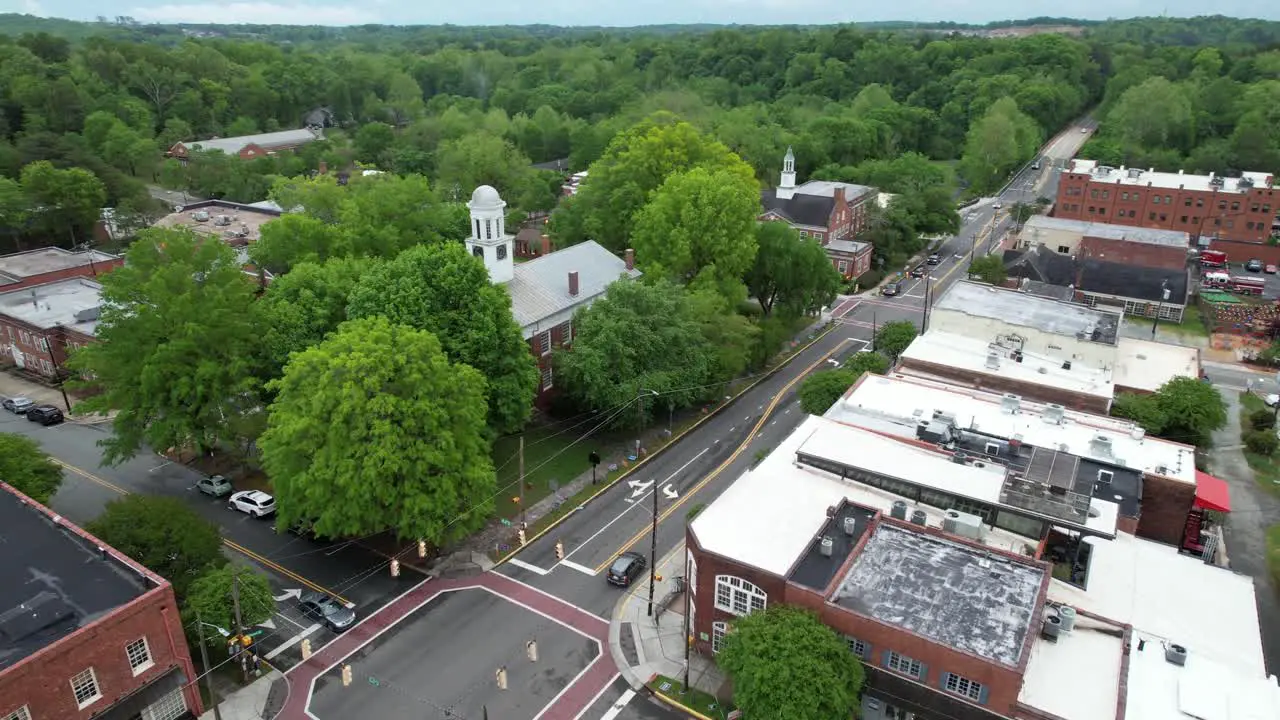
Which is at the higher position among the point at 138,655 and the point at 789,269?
the point at 789,269

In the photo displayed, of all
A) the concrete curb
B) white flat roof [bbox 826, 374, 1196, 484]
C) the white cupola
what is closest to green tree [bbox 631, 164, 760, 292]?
the concrete curb

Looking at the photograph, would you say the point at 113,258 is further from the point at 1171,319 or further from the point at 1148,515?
the point at 1171,319

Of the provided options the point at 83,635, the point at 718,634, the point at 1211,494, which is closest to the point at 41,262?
the point at 83,635

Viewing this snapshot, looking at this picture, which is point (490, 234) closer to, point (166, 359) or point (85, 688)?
point (166, 359)

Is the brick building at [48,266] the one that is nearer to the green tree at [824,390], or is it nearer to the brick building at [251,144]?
the brick building at [251,144]

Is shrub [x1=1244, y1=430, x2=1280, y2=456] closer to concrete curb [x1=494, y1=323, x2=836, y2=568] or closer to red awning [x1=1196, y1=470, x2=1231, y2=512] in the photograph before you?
red awning [x1=1196, y1=470, x2=1231, y2=512]

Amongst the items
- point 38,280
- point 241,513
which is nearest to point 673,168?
point 241,513
